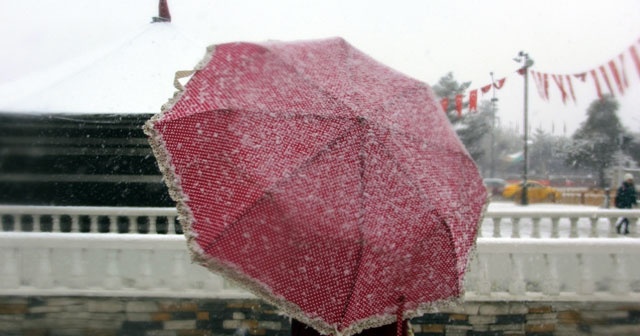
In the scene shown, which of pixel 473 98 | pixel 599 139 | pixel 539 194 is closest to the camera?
pixel 473 98

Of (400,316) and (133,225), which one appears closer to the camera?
(400,316)

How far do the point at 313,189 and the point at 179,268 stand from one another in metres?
2.98

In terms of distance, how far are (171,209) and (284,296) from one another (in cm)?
644

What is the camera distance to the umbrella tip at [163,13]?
1001 cm

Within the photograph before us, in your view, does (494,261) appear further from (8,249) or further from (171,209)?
(171,209)

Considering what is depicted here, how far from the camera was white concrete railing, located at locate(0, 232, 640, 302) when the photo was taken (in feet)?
14.5

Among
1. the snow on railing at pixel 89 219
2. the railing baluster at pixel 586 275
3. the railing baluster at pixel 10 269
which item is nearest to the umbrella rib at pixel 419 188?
the railing baluster at pixel 586 275

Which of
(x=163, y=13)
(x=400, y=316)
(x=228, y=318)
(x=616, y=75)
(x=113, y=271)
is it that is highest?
(x=163, y=13)

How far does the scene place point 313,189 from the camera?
1777 mm

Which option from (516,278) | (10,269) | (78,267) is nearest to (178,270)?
(78,267)

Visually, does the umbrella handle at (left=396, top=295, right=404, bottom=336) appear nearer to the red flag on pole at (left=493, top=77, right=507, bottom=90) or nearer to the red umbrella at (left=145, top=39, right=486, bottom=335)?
the red umbrella at (left=145, top=39, right=486, bottom=335)

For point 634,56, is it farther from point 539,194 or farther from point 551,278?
point 539,194

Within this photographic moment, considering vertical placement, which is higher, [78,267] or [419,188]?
[419,188]

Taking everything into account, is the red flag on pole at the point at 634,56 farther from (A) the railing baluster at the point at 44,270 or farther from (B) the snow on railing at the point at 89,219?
(A) the railing baluster at the point at 44,270
